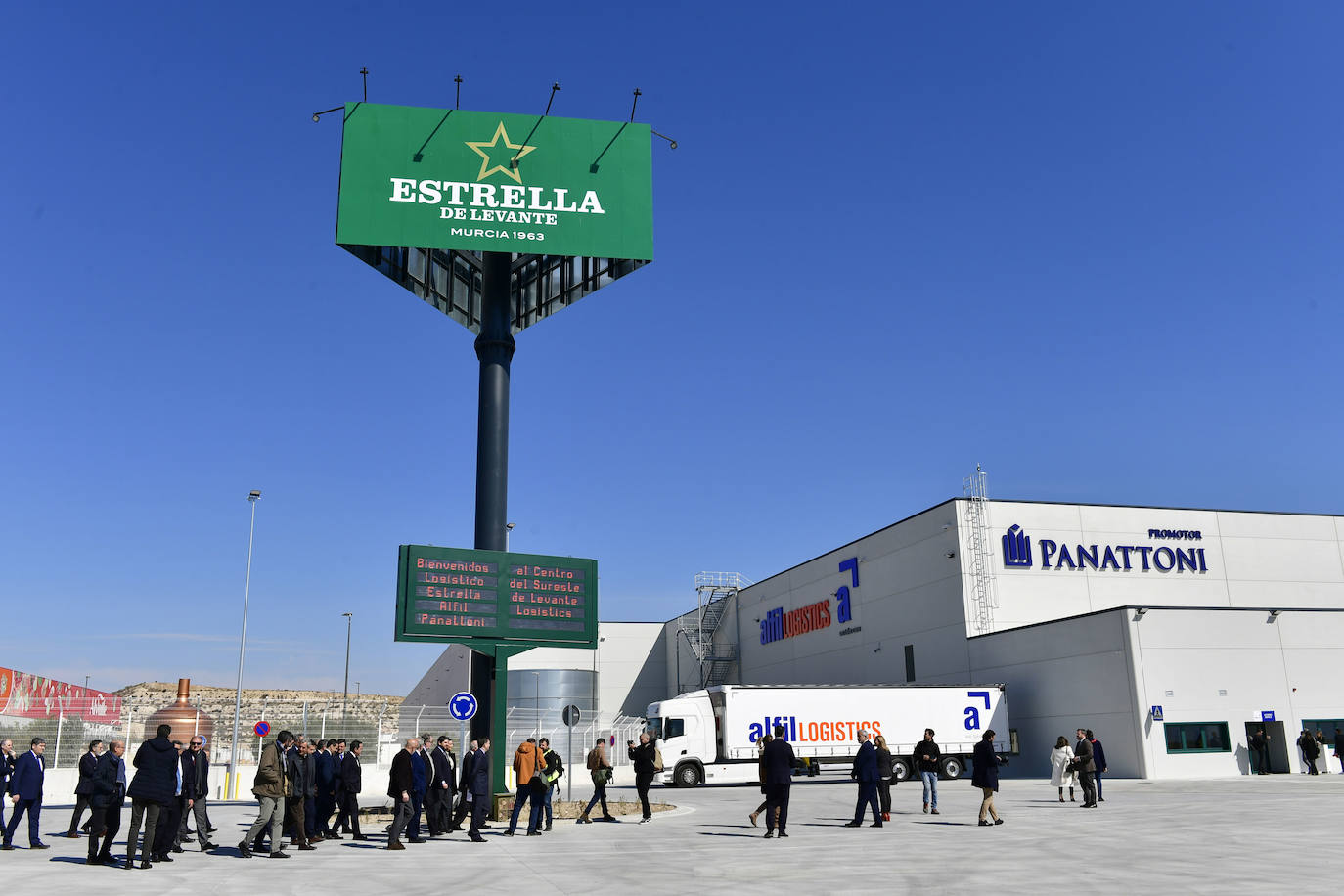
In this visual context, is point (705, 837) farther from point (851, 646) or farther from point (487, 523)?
point (851, 646)

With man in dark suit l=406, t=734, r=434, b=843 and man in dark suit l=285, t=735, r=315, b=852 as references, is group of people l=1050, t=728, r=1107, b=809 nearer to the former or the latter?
man in dark suit l=406, t=734, r=434, b=843

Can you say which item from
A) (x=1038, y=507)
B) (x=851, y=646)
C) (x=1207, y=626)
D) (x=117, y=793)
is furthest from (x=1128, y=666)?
(x=117, y=793)

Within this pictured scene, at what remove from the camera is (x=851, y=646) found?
5150 cm

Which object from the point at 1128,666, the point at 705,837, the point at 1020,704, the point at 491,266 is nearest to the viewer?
the point at 705,837

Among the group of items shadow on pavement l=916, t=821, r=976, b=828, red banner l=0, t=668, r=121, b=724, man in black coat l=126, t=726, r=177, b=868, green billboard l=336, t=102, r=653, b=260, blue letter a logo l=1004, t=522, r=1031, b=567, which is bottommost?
shadow on pavement l=916, t=821, r=976, b=828

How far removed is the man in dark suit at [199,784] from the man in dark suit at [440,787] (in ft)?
11.3

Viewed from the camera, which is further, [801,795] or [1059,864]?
[801,795]

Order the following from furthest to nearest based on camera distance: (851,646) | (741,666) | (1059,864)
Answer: (741,666)
(851,646)
(1059,864)

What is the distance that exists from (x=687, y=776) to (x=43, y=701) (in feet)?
70.1

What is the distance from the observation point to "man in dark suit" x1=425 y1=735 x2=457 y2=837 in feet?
59.2

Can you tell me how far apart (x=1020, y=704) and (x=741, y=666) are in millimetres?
25915

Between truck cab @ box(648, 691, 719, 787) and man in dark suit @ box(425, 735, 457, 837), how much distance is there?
59.9 ft

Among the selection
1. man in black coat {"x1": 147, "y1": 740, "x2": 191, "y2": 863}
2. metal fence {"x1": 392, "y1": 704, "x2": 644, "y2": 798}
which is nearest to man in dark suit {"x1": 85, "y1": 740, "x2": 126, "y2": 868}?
man in black coat {"x1": 147, "y1": 740, "x2": 191, "y2": 863}

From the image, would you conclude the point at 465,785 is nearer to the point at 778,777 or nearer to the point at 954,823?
the point at 778,777
